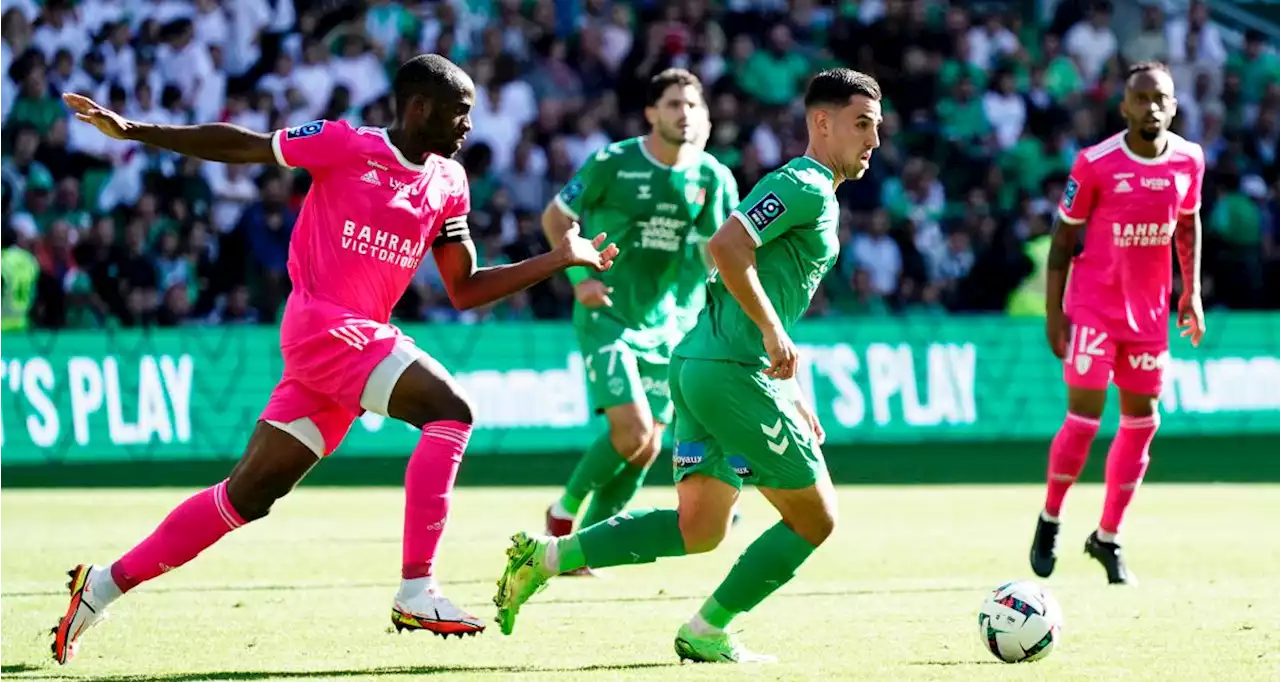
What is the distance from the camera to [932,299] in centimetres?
2061

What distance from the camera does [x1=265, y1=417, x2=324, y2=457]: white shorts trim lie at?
275 inches

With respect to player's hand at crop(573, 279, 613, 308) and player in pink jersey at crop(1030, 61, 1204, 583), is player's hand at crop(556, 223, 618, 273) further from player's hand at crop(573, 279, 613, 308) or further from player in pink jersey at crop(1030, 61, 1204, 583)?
player in pink jersey at crop(1030, 61, 1204, 583)

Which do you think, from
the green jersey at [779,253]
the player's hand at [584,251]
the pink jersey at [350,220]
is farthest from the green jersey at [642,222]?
the green jersey at [779,253]

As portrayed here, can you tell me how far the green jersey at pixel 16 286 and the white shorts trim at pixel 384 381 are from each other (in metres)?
11.9

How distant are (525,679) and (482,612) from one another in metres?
2.00

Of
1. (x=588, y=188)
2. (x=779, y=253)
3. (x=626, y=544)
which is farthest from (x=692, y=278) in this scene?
(x=779, y=253)

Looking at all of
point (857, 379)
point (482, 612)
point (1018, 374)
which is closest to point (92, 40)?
point (857, 379)

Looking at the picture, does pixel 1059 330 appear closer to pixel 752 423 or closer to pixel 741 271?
pixel 752 423

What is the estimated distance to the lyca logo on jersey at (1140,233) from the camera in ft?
32.2

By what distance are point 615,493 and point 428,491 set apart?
11.2 feet

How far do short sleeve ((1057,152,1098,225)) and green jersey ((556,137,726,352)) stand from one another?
1.82 m

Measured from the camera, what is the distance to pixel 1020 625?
6.74 meters

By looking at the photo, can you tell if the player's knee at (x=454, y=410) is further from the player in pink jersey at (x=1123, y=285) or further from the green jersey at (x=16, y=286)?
the green jersey at (x=16, y=286)

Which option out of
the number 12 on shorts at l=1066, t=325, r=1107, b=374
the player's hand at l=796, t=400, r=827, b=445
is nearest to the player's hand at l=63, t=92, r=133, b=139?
the player's hand at l=796, t=400, r=827, b=445
